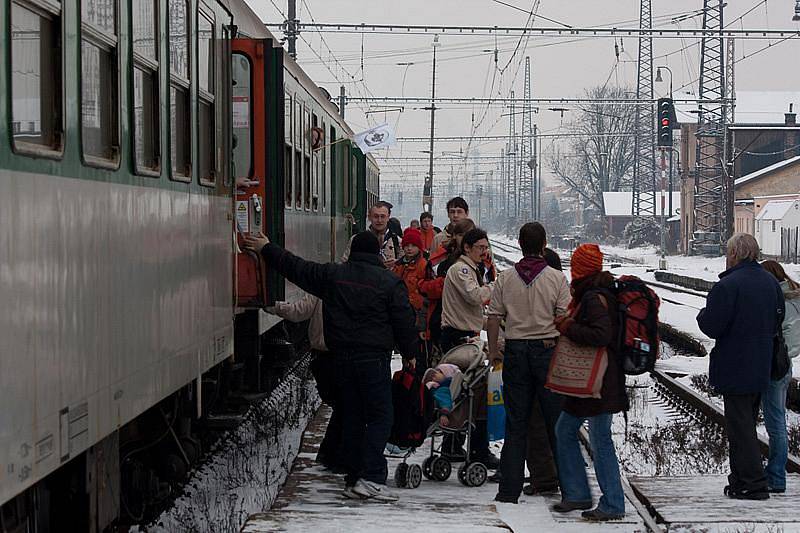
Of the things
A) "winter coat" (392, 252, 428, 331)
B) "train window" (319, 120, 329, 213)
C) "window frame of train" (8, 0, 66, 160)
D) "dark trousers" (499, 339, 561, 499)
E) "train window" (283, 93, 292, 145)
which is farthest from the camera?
"train window" (319, 120, 329, 213)

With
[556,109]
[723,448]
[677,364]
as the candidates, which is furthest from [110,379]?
[556,109]

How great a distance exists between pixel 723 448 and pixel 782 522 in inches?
128

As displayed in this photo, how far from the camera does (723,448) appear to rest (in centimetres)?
1111

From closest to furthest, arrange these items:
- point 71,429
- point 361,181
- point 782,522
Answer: point 71,429
point 782,522
point 361,181

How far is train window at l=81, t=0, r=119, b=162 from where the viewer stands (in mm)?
5113

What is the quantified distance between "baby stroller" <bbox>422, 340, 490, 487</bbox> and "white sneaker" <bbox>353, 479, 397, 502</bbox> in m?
0.80

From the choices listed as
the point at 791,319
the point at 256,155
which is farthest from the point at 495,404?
the point at 256,155

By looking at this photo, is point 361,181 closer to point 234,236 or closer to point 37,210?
point 234,236

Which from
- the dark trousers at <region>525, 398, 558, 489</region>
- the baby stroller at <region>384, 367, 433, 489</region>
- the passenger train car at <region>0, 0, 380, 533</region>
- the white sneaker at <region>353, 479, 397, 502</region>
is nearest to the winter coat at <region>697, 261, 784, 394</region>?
the dark trousers at <region>525, 398, 558, 489</region>

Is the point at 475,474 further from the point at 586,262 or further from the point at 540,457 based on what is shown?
the point at 586,262

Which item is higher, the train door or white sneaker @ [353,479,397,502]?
the train door

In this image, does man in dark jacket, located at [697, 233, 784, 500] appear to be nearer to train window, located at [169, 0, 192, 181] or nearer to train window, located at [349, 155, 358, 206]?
train window, located at [169, 0, 192, 181]

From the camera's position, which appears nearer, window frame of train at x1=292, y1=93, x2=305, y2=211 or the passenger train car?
the passenger train car

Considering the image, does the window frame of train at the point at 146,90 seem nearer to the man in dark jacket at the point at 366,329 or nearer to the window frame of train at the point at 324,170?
the man in dark jacket at the point at 366,329
